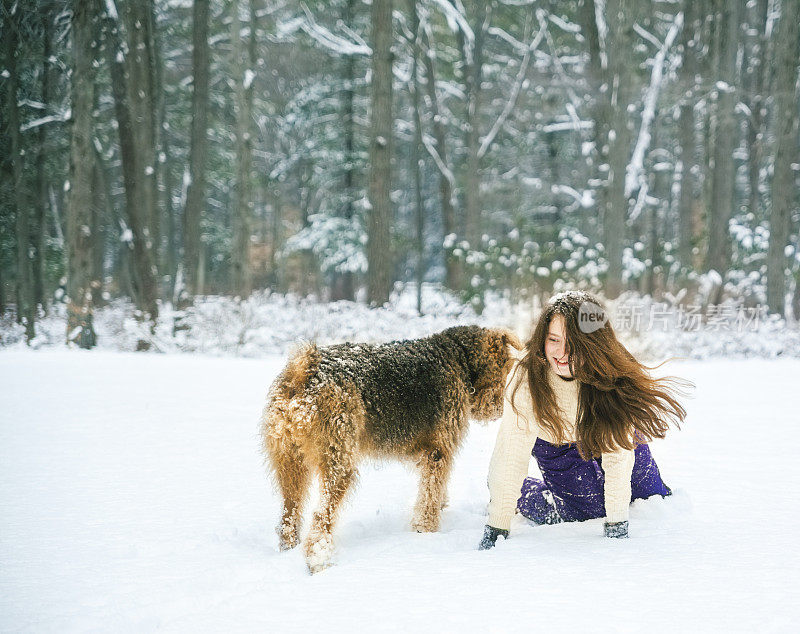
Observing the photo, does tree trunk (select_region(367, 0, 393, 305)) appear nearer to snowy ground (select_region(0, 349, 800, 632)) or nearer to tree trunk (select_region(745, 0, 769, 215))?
snowy ground (select_region(0, 349, 800, 632))

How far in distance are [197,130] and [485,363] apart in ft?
39.9

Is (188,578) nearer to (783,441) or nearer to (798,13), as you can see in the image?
(783,441)

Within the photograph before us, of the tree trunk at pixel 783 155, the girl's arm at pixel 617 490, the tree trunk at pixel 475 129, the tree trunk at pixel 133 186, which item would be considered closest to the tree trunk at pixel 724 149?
the tree trunk at pixel 783 155

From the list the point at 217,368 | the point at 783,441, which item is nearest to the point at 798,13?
the point at 783,441

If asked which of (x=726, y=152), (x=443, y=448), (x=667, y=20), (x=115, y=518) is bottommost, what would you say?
(x=115, y=518)

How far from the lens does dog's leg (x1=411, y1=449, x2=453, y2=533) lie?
3.22 m

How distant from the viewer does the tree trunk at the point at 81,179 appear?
403 inches

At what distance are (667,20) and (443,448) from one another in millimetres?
21982

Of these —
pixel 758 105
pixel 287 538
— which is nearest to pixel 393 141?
pixel 758 105

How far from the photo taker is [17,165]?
11.6 metres

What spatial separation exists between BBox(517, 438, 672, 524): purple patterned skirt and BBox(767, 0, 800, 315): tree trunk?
983cm

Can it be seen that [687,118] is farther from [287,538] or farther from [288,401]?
[287,538]

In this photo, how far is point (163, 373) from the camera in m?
8.09

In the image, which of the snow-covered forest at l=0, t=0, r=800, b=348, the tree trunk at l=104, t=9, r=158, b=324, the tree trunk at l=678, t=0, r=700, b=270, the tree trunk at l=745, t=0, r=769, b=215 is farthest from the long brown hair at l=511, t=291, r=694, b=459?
the tree trunk at l=745, t=0, r=769, b=215
